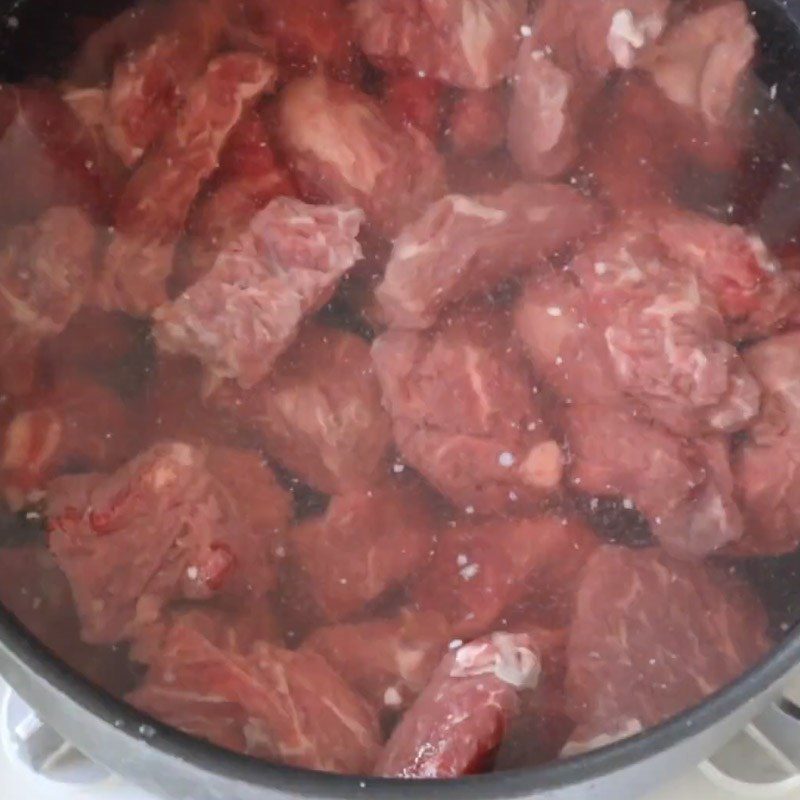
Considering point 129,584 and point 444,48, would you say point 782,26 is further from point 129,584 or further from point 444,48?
point 129,584

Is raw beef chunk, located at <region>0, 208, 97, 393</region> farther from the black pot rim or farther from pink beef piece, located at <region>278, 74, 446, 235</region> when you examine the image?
the black pot rim

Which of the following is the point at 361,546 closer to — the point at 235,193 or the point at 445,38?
the point at 235,193

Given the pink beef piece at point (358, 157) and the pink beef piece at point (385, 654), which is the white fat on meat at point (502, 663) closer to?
the pink beef piece at point (385, 654)

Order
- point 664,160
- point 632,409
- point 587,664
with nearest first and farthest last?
point 587,664, point 632,409, point 664,160

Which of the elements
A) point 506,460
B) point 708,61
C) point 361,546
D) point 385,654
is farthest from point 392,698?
point 708,61

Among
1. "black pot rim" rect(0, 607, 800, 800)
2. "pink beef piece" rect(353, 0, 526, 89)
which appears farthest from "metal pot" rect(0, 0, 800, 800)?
"pink beef piece" rect(353, 0, 526, 89)

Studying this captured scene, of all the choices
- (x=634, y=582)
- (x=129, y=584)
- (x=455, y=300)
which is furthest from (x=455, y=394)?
(x=129, y=584)

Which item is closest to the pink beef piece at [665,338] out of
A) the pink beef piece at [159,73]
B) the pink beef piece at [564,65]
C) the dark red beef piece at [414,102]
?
the pink beef piece at [564,65]
